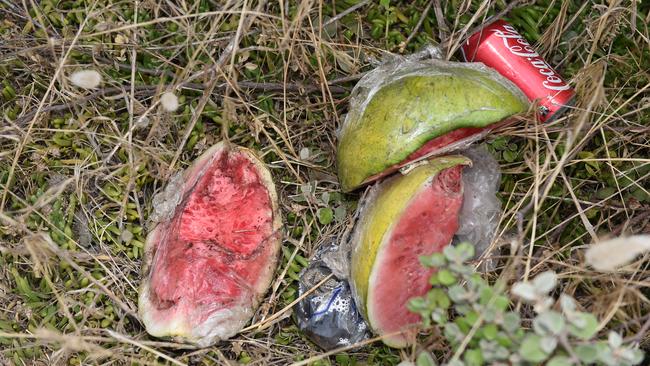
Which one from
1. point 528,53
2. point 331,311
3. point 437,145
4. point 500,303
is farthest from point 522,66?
point 331,311

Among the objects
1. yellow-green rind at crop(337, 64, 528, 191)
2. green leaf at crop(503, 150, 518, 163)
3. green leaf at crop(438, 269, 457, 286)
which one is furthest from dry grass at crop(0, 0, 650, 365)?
green leaf at crop(438, 269, 457, 286)

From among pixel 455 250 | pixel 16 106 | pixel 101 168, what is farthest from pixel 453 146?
Answer: pixel 16 106

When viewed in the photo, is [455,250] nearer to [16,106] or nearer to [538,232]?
[538,232]

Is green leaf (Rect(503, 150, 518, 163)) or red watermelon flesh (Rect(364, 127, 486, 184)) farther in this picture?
green leaf (Rect(503, 150, 518, 163))

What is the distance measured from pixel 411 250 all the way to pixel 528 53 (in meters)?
0.82

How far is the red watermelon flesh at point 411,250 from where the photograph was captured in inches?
77.2

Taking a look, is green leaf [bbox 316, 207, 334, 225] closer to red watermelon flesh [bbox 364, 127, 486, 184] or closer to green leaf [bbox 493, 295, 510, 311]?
red watermelon flesh [bbox 364, 127, 486, 184]

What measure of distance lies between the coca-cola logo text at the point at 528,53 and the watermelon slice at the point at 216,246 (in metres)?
0.97

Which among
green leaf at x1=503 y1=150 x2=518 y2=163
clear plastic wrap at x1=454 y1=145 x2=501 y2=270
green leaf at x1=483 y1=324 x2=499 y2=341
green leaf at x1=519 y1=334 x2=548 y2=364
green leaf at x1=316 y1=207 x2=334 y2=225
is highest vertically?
green leaf at x1=519 y1=334 x2=548 y2=364

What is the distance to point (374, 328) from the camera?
6.85 feet

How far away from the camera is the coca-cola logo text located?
84.4 inches

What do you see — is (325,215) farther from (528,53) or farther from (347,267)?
(528,53)

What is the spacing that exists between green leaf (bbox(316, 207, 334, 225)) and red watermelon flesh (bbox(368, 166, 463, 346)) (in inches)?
15.6

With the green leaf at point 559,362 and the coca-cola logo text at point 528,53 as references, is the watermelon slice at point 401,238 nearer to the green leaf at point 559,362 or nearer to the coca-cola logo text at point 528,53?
the coca-cola logo text at point 528,53
